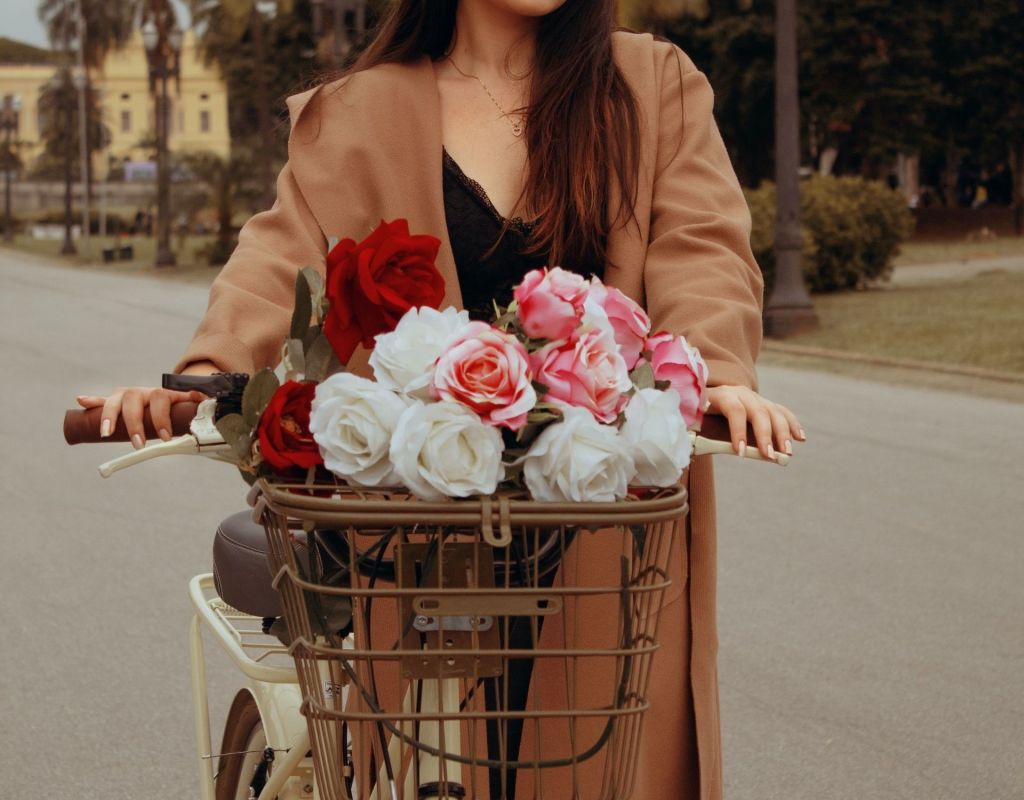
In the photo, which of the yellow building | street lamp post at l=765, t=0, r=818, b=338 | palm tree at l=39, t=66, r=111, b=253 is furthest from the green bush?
the yellow building

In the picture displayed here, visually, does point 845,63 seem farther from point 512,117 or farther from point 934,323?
point 512,117

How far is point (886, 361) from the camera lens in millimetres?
14094

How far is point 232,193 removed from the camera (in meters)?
39.0

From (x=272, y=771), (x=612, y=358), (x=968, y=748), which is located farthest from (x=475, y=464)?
(x=968, y=748)

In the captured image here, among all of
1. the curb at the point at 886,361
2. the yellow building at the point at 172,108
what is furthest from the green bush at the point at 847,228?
the yellow building at the point at 172,108

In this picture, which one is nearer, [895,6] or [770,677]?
[770,677]

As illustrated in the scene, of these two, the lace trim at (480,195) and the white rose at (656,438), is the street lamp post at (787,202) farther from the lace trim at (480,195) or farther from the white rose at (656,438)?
the white rose at (656,438)

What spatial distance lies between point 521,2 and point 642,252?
15.6 inches

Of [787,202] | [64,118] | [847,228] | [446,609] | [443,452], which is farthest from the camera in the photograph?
[64,118]

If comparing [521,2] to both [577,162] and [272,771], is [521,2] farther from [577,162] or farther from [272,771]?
Answer: [272,771]

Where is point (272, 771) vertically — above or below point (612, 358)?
below

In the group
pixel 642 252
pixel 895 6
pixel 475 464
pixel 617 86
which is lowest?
pixel 475 464

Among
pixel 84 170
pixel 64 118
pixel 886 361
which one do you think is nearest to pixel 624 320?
pixel 886 361

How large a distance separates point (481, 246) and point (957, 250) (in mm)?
31639
